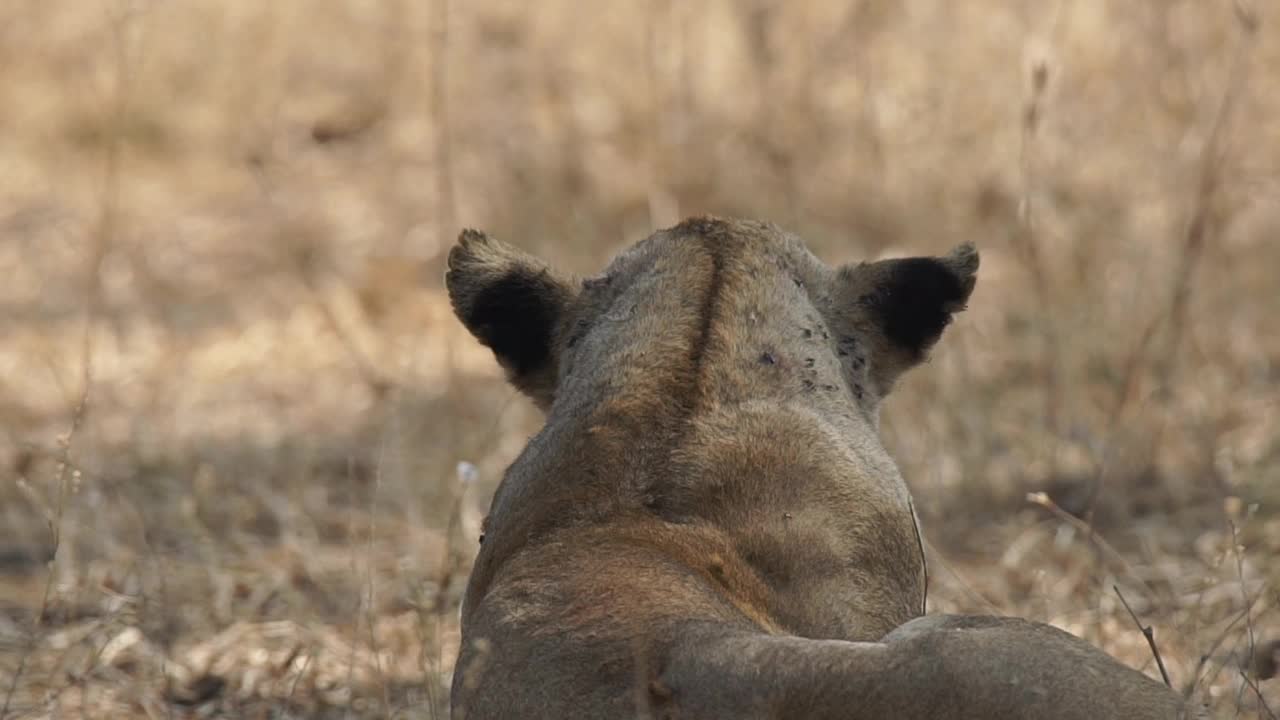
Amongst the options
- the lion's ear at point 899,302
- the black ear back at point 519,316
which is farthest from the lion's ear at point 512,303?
the lion's ear at point 899,302

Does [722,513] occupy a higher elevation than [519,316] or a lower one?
lower

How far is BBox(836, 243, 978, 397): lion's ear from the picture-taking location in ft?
15.3

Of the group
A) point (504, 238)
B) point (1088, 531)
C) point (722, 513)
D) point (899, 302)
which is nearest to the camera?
point (722, 513)

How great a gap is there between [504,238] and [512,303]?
275 inches

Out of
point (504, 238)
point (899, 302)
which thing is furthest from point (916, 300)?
point (504, 238)

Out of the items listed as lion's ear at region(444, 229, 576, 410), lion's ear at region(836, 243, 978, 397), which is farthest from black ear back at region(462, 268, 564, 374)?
lion's ear at region(836, 243, 978, 397)

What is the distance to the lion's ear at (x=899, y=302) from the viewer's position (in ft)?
15.3

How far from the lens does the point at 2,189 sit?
45.0ft

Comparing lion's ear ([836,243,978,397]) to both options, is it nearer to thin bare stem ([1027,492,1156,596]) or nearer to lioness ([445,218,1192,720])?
lioness ([445,218,1192,720])

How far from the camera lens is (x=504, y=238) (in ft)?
38.5

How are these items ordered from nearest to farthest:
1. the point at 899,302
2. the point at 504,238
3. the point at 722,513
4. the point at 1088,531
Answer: the point at 722,513, the point at 899,302, the point at 1088,531, the point at 504,238

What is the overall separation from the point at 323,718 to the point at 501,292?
68.1 inches

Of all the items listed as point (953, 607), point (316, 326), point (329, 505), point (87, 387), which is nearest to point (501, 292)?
point (87, 387)

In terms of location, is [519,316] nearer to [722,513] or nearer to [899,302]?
[899,302]
